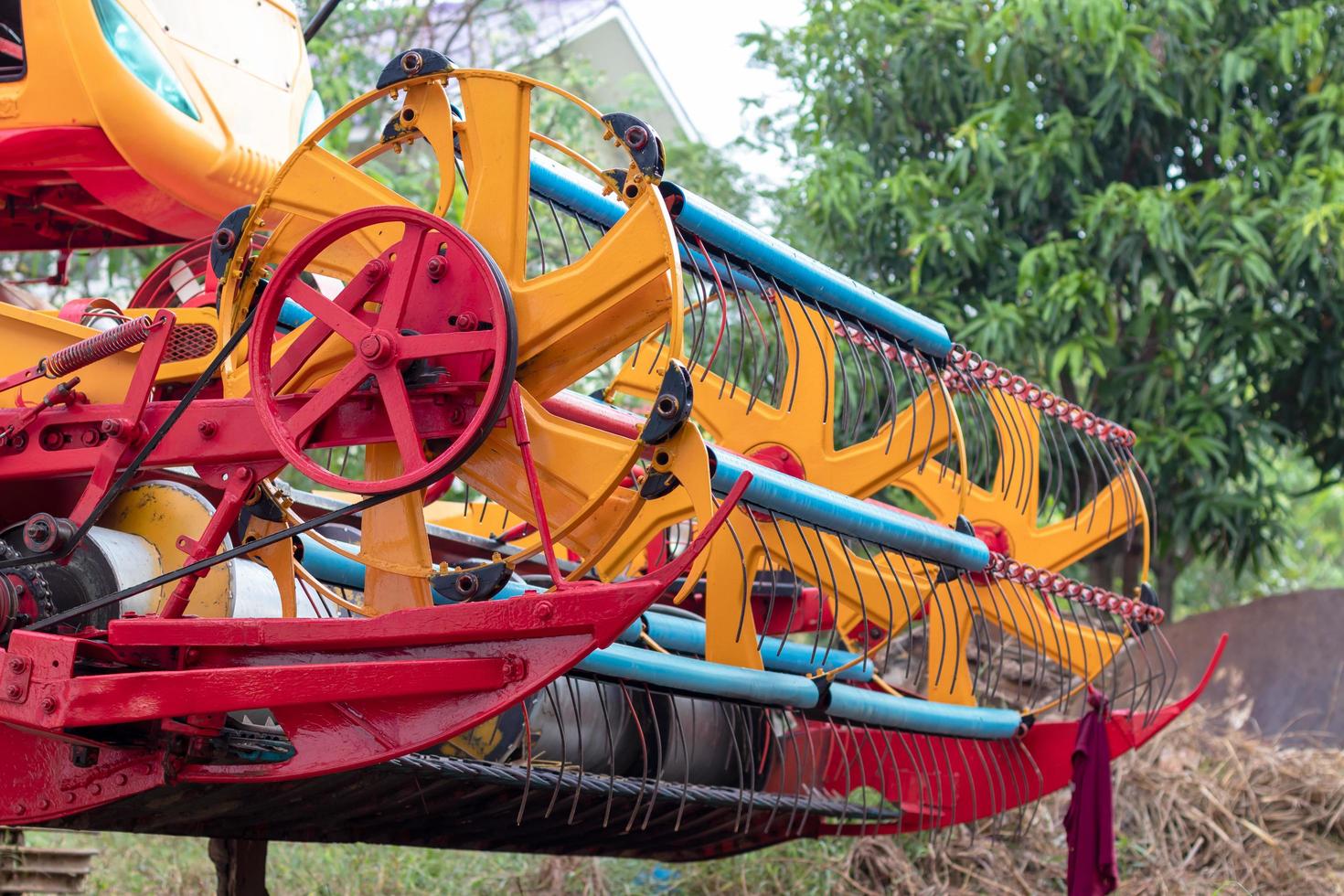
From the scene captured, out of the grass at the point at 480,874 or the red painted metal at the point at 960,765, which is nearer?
the red painted metal at the point at 960,765

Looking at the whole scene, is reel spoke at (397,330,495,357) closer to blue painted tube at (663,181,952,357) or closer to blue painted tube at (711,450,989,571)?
blue painted tube at (711,450,989,571)

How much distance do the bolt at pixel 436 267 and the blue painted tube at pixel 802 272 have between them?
568mm

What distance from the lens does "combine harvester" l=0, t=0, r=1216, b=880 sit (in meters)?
2.85

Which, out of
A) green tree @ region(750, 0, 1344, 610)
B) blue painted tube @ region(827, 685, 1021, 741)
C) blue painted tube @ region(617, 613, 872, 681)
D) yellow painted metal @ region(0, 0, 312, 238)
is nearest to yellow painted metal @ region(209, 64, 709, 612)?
blue painted tube @ region(617, 613, 872, 681)

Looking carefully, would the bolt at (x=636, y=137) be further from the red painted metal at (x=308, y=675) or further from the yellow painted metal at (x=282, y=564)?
the yellow painted metal at (x=282, y=564)

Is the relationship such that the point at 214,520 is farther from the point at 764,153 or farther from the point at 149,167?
the point at 764,153

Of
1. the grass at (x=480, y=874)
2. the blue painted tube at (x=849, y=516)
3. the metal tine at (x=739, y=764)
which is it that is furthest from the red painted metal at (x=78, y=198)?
the grass at (x=480, y=874)

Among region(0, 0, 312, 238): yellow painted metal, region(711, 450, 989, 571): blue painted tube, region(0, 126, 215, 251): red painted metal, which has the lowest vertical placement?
region(711, 450, 989, 571): blue painted tube

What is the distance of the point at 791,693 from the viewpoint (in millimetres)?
4129

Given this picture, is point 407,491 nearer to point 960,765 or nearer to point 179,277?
point 179,277

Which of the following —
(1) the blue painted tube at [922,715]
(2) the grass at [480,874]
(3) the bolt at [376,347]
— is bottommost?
(2) the grass at [480,874]

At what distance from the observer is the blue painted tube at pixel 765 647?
4.10 m

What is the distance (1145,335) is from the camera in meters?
7.93

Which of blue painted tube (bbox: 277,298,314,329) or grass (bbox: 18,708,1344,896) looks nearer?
blue painted tube (bbox: 277,298,314,329)
